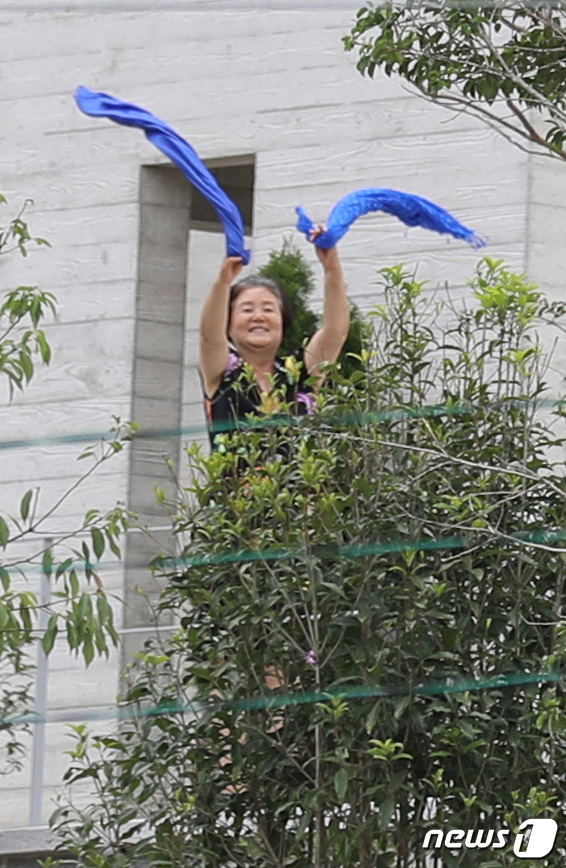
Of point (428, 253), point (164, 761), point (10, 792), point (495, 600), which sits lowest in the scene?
point (10, 792)

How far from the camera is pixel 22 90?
29.5 feet

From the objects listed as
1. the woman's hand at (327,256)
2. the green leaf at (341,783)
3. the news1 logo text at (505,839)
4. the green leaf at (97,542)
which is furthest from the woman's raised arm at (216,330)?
the news1 logo text at (505,839)

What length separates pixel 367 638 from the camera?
530 cm

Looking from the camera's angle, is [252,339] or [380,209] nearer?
[252,339]

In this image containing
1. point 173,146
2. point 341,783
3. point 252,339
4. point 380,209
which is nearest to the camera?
point 341,783

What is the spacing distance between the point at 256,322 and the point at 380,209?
0.64 metres

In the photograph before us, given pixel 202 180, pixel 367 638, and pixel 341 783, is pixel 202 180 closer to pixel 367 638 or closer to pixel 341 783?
pixel 367 638

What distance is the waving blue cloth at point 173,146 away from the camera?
248 inches

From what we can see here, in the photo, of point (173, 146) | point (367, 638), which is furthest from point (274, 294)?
point (367, 638)

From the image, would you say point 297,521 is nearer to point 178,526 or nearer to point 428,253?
point 178,526

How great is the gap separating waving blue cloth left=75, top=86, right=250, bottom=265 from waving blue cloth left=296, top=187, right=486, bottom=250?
16 cm

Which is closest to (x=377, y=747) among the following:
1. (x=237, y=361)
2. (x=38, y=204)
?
(x=237, y=361)

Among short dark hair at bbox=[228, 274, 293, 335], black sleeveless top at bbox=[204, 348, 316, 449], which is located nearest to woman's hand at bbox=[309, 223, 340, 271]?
short dark hair at bbox=[228, 274, 293, 335]

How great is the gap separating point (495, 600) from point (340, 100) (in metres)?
3.22
